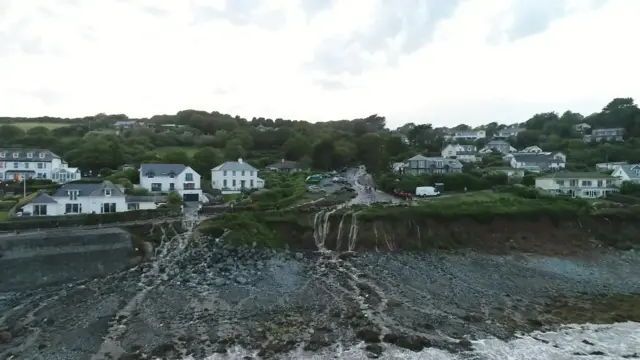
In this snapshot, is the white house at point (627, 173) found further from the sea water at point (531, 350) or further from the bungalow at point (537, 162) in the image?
the sea water at point (531, 350)

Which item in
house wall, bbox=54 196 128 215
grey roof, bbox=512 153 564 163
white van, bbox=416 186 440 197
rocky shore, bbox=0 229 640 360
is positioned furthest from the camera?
grey roof, bbox=512 153 564 163

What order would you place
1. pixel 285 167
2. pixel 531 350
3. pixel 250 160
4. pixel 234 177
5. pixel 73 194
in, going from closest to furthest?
pixel 531 350 < pixel 73 194 < pixel 234 177 < pixel 285 167 < pixel 250 160

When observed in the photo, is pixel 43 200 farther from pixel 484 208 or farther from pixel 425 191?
pixel 484 208

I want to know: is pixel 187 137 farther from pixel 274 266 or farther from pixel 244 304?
pixel 244 304

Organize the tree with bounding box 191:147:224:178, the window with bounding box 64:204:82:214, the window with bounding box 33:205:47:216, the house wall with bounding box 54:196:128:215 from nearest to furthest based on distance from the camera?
the window with bounding box 33:205:47:216, the house wall with bounding box 54:196:128:215, the window with bounding box 64:204:82:214, the tree with bounding box 191:147:224:178

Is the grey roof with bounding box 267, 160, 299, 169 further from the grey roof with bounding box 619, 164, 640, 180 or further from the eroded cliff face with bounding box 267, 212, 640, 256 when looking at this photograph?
the grey roof with bounding box 619, 164, 640, 180

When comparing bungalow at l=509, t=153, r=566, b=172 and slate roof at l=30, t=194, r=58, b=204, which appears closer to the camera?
slate roof at l=30, t=194, r=58, b=204

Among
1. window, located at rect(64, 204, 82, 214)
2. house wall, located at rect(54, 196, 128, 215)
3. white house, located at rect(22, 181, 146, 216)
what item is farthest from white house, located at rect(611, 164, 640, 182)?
window, located at rect(64, 204, 82, 214)

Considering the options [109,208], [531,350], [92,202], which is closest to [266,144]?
[109,208]
